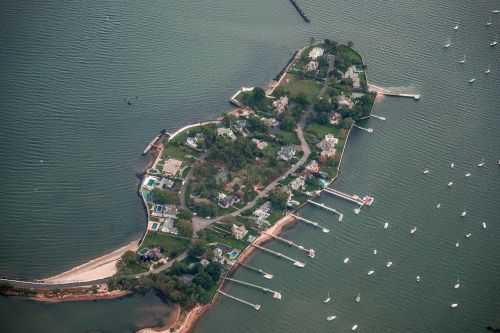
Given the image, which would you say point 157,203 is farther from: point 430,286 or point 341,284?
point 430,286

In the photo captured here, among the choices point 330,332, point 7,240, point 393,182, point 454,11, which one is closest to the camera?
point 330,332

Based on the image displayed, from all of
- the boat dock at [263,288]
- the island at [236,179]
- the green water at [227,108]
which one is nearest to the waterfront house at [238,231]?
the island at [236,179]

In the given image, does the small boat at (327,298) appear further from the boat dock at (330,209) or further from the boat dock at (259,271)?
the boat dock at (330,209)

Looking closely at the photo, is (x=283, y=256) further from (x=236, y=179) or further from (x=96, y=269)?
(x=96, y=269)

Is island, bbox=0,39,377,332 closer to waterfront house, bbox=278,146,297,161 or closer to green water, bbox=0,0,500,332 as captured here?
waterfront house, bbox=278,146,297,161

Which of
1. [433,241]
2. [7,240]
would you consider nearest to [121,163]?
[7,240]

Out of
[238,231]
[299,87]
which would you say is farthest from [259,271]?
[299,87]
